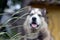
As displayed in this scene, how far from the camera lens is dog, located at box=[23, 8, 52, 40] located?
334 centimetres

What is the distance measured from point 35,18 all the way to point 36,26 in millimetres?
93

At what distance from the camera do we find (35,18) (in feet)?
10.9

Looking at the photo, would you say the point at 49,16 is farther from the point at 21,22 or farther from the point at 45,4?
the point at 21,22

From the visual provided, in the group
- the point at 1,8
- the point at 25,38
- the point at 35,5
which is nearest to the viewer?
the point at 25,38

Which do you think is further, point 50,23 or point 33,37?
point 50,23

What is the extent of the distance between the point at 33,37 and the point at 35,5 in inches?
22.3

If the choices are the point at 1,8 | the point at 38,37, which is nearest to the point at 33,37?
the point at 38,37

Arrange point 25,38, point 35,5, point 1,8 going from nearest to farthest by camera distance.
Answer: point 25,38 → point 35,5 → point 1,8

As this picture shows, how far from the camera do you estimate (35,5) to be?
→ 3840 mm

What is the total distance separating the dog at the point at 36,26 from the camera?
3337 millimetres

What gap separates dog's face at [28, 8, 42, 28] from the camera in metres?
3.32

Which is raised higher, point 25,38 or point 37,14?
point 37,14

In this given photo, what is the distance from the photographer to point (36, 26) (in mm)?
3359

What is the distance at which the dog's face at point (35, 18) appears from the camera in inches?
131
